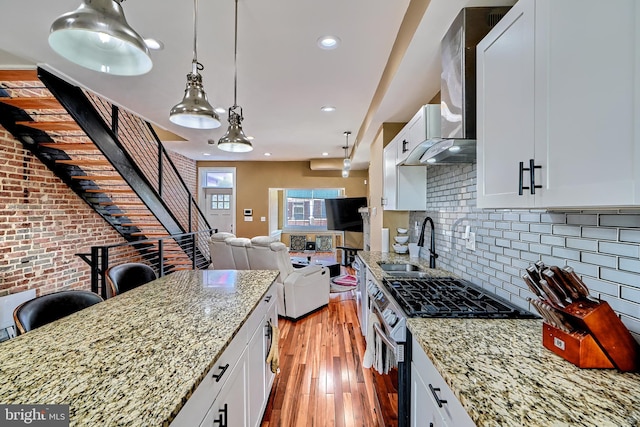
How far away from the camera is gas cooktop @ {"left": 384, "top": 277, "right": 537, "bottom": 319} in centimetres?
135

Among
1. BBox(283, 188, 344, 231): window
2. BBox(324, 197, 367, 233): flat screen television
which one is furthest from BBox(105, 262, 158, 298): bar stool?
BBox(283, 188, 344, 231): window

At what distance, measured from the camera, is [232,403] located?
1.22 metres

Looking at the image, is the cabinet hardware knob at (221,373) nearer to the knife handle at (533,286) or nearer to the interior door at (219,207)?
the knife handle at (533,286)

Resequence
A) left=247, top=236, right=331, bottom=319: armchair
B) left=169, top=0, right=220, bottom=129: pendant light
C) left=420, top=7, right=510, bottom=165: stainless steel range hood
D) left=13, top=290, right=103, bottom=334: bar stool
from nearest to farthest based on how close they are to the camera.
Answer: left=13, top=290, right=103, bottom=334: bar stool
left=420, top=7, right=510, bottom=165: stainless steel range hood
left=169, top=0, right=220, bottom=129: pendant light
left=247, top=236, right=331, bottom=319: armchair

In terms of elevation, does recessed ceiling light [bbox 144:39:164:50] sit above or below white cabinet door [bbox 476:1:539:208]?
above

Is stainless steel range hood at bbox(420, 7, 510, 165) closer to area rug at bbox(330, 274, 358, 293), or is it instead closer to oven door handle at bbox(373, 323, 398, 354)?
oven door handle at bbox(373, 323, 398, 354)

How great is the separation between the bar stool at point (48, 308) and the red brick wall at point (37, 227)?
237 centimetres

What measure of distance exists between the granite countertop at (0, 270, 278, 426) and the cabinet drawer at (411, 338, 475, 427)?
2.52ft

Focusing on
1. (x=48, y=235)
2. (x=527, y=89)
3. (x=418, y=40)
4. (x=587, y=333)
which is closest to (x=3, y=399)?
(x=587, y=333)

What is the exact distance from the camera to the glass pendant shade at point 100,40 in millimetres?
970

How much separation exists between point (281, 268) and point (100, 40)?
2.84m

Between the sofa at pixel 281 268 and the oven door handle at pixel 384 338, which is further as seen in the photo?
the sofa at pixel 281 268

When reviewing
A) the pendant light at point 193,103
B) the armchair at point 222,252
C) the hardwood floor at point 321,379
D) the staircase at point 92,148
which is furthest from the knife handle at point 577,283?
the armchair at point 222,252

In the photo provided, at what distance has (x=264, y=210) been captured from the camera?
24.8 feet
